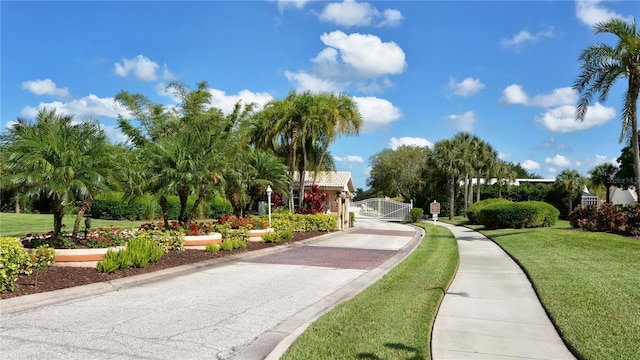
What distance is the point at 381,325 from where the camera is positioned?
6.11m

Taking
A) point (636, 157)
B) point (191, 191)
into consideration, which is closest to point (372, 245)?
point (191, 191)

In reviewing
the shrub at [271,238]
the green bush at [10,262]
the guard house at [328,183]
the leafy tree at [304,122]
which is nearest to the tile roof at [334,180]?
the guard house at [328,183]

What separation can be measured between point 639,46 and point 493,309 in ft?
46.4

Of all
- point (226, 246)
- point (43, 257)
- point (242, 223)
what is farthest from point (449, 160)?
point (43, 257)

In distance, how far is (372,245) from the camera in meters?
18.9

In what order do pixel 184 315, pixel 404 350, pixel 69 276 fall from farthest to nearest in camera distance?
pixel 69 276, pixel 184 315, pixel 404 350

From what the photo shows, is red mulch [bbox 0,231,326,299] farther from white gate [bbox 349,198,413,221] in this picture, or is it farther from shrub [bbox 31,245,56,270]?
white gate [bbox 349,198,413,221]

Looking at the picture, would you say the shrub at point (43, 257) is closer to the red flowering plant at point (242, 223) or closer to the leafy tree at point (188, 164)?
the leafy tree at point (188, 164)

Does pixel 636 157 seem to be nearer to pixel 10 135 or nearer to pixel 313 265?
pixel 313 265

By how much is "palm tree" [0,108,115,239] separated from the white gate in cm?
3574

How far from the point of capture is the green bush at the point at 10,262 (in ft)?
24.2

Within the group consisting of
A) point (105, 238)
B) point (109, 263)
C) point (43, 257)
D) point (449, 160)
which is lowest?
point (109, 263)

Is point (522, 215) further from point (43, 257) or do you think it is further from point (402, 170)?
point (402, 170)

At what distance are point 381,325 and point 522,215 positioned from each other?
21.5 meters
